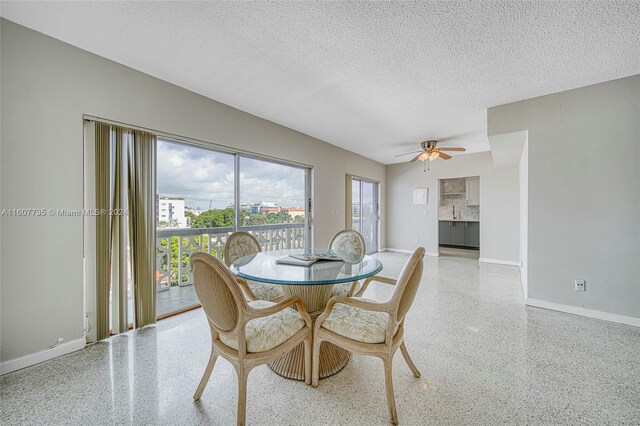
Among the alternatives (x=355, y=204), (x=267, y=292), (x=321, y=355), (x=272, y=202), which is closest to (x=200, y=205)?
(x=272, y=202)

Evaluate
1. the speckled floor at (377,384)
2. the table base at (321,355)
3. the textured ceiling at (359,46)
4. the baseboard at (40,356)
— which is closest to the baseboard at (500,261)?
the speckled floor at (377,384)

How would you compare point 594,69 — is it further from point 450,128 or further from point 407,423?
point 407,423

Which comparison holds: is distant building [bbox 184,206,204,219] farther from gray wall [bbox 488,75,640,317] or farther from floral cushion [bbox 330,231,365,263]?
gray wall [bbox 488,75,640,317]

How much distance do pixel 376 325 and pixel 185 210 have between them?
8.50 feet

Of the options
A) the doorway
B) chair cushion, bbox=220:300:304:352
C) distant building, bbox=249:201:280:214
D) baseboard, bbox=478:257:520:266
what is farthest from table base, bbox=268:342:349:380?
the doorway

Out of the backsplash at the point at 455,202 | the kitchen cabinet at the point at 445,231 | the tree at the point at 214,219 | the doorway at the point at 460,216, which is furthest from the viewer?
the kitchen cabinet at the point at 445,231

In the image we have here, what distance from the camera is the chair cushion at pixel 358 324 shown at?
146 centimetres

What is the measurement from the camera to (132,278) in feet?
7.95

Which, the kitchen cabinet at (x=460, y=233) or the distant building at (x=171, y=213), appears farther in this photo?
the kitchen cabinet at (x=460, y=233)

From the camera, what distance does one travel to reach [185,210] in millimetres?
3025

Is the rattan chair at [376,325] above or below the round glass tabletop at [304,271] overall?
below

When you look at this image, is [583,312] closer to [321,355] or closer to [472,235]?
[321,355]

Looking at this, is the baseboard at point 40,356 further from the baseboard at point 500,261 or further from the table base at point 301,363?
the baseboard at point 500,261

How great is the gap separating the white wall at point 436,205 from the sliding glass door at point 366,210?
0.48m
